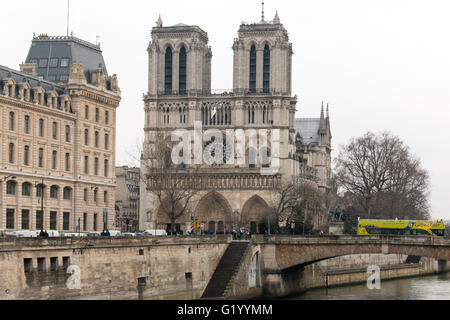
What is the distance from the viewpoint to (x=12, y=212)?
9212 centimetres

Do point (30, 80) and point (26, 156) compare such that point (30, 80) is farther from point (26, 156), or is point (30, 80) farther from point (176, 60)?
point (176, 60)

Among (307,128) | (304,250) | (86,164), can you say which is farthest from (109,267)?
(307,128)

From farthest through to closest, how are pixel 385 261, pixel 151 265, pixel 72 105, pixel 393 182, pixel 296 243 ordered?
pixel 393 182, pixel 385 261, pixel 72 105, pixel 296 243, pixel 151 265

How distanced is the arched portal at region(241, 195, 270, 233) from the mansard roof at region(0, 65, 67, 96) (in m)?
55.1

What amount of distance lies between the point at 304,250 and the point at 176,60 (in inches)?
2935

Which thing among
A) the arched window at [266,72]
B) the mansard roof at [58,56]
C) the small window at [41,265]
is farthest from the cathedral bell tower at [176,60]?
the small window at [41,265]

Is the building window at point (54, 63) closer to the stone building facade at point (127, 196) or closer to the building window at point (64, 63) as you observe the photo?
the building window at point (64, 63)

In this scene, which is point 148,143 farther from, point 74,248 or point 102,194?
point 74,248

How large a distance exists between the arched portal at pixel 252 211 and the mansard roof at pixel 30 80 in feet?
181

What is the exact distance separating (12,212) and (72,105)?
12797 mm

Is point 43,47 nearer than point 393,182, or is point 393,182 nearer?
point 43,47

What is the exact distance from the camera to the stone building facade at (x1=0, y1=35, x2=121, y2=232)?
91.6m

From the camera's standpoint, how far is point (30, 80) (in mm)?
95938
